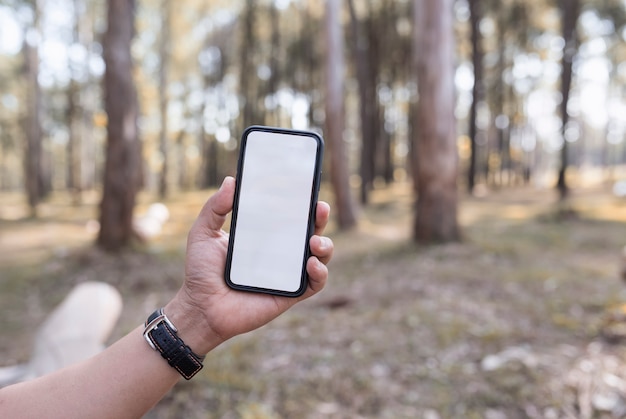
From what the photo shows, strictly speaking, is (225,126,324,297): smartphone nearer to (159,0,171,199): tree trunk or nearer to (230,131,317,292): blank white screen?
(230,131,317,292): blank white screen

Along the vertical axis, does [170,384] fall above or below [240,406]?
above

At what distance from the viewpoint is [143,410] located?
1465 mm

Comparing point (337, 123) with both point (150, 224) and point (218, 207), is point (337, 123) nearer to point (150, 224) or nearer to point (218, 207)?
point (150, 224)

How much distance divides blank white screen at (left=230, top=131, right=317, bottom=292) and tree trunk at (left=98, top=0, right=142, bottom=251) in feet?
25.5

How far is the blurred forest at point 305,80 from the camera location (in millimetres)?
8688

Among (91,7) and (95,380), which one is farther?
(91,7)

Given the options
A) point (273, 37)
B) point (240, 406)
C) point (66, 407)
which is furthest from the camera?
point (273, 37)

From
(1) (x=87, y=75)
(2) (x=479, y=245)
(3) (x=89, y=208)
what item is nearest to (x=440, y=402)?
(2) (x=479, y=245)

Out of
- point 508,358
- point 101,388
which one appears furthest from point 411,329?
point 101,388

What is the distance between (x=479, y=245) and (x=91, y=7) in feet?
64.2

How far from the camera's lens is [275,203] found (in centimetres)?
160

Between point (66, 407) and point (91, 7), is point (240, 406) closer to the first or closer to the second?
point (66, 407)

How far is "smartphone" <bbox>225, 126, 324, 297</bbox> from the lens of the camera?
1.57 m

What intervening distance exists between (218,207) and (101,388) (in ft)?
2.00
